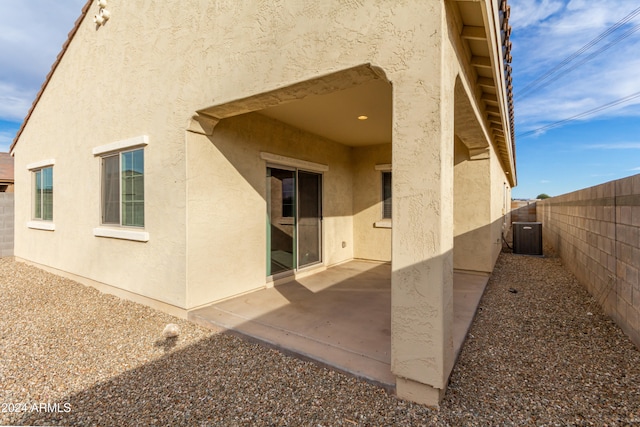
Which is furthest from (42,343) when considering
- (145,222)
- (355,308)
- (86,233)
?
(355,308)

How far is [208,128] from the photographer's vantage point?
15.5 ft

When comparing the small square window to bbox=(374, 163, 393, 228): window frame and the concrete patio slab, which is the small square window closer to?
the concrete patio slab

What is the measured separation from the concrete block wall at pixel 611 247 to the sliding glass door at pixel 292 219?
5367 mm

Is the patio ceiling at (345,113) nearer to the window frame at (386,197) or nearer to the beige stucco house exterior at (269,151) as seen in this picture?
the beige stucco house exterior at (269,151)

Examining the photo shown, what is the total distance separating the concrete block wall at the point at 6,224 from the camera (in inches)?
401

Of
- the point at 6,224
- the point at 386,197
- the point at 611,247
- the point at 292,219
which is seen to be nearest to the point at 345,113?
the point at 292,219

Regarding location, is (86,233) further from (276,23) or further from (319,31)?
(319,31)

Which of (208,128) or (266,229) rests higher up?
(208,128)

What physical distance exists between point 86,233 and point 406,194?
273 inches

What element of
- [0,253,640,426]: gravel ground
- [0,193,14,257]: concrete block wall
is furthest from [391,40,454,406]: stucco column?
[0,193,14,257]: concrete block wall

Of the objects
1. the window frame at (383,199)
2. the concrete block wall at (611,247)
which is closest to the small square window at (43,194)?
the window frame at (383,199)

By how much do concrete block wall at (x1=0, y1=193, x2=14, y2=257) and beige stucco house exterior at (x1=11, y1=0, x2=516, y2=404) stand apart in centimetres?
171

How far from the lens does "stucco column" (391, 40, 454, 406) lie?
98.2 inches

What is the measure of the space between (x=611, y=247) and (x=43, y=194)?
41.3 ft
